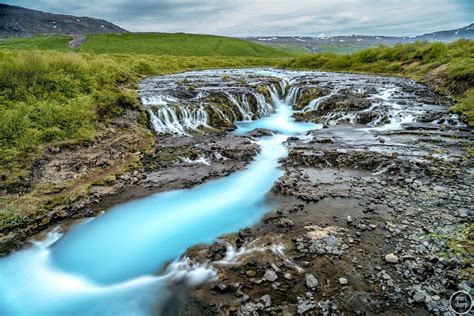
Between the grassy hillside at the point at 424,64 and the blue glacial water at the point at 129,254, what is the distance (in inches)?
631

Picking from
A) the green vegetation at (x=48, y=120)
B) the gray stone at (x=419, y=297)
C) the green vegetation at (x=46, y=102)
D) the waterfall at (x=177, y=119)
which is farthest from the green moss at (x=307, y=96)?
the gray stone at (x=419, y=297)

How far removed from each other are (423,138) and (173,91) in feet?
62.0

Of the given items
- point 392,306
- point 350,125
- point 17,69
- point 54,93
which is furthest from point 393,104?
point 17,69

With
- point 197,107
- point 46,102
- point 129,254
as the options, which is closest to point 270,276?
point 129,254

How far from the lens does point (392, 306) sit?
6.19 meters

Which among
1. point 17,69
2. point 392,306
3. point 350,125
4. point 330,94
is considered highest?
point 17,69

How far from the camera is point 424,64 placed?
3941 cm

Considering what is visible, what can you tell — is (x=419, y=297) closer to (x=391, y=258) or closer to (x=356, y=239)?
(x=391, y=258)

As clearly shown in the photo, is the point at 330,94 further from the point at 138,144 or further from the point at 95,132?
the point at 95,132

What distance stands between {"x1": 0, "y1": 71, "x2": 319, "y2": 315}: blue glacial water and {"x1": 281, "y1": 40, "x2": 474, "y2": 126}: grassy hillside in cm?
1604

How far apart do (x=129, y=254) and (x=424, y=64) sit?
1704 inches

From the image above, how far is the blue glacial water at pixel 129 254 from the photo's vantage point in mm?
7297

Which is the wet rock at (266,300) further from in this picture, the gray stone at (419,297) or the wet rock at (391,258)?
the wet rock at (391,258)

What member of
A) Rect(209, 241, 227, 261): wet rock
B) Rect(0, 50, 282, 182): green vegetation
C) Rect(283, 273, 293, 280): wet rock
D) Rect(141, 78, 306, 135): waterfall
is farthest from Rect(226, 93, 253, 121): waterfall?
Rect(283, 273, 293, 280): wet rock
